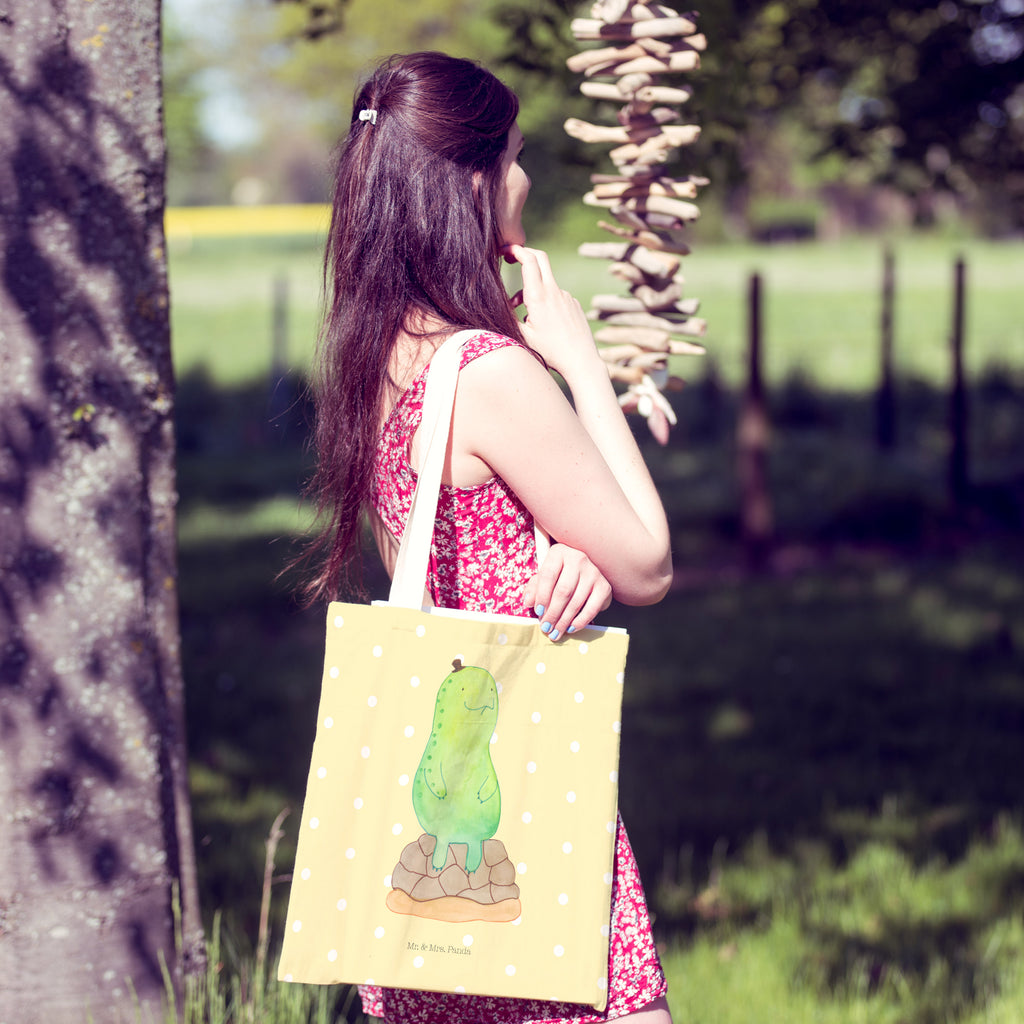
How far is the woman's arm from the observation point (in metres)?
1.69

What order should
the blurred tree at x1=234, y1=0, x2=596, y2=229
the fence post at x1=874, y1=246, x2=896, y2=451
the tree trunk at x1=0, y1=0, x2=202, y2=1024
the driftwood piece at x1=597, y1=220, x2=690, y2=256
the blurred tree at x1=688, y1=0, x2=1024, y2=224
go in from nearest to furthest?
the tree trunk at x1=0, y1=0, x2=202, y2=1024, the driftwood piece at x1=597, y1=220, x2=690, y2=256, the blurred tree at x1=234, y1=0, x2=596, y2=229, the blurred tree at x1=688, y1=0, x2=1024, y2=224, the fence post at x1=874, y1=246, x2=896, y2=451

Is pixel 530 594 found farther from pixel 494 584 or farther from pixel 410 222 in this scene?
pixel 410 222

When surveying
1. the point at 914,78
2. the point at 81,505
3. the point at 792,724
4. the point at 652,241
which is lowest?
the point at 792,724

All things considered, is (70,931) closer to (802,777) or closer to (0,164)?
(0,164)

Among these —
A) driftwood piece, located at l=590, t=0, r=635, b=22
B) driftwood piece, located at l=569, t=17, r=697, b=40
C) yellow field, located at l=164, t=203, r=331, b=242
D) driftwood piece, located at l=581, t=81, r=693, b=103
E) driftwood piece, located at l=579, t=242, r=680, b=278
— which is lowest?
driftwood piece, located at l=579, t=242, r=680, b=278

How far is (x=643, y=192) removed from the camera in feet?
7.93

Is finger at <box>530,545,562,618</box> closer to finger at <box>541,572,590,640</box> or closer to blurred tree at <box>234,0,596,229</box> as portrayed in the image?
finger at <box>541,572,590,640</box>

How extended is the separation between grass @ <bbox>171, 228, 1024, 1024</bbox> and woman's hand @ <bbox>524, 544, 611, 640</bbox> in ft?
2.78

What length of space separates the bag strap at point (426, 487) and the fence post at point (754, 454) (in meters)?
6.22

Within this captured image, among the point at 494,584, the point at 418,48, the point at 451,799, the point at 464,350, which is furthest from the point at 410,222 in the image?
the point at 418,48

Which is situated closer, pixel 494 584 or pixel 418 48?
pixel 494 584

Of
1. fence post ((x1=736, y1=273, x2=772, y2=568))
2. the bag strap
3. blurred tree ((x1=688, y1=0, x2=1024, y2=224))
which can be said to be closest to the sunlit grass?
fence post ((x1=736, y1=273, x2=772, y2=568))

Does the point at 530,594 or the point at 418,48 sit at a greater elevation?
the point at 418,48

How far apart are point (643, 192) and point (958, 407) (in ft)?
21.5
